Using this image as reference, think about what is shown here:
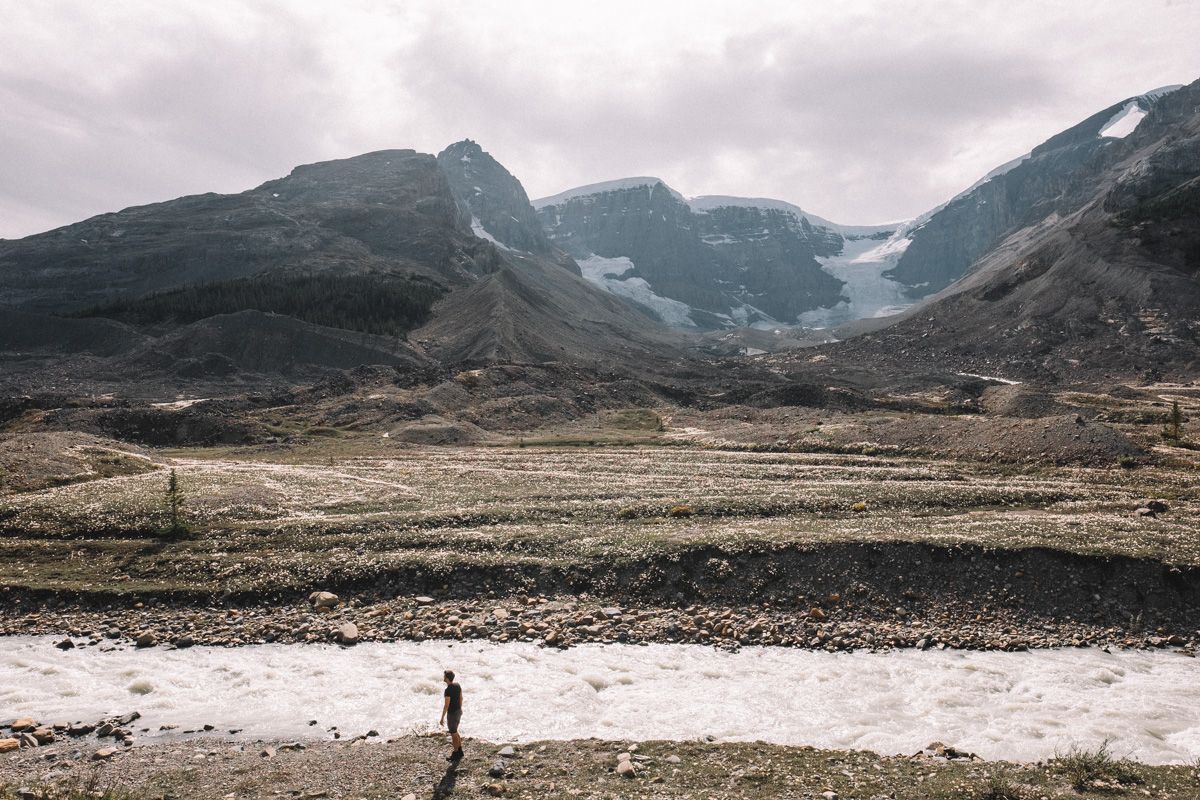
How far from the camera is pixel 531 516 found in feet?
133

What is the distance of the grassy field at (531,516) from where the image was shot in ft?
104

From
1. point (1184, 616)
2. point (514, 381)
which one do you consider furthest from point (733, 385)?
point (1184, 616)

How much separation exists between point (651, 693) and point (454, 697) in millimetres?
7262

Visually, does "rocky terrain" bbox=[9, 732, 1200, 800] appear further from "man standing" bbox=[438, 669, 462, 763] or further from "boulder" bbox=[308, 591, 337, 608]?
"boulder" bbox=[308, 591, 337, 608]

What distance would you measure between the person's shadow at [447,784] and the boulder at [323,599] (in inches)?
605

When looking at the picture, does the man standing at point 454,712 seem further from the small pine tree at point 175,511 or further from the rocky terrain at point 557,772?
the small pine tree at point 175,511

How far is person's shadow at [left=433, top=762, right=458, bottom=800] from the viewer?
14438 mm

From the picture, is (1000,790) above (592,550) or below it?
below

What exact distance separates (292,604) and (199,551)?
8986 mm

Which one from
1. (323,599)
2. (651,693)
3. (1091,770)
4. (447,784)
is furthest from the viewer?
(323,599)

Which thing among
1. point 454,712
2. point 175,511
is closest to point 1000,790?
point 454,712

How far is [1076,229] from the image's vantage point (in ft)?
651

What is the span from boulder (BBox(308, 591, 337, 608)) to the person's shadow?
15.4m

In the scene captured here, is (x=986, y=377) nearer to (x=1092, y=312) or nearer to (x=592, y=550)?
(x=1092, y=312)
